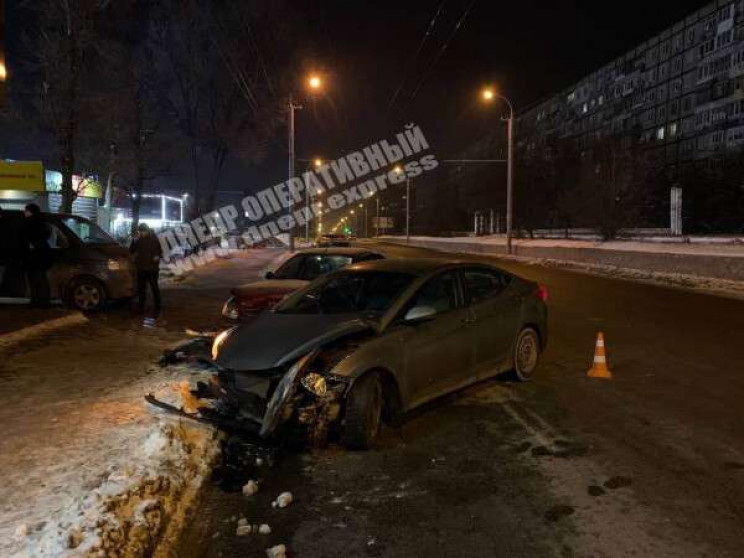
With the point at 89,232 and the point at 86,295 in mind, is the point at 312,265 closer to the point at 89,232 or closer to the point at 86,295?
the point at 86,295

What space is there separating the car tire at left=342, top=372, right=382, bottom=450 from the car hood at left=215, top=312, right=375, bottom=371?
1.47ft

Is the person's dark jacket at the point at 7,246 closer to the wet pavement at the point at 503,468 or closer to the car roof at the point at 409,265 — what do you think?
the wet pavement at the point at 503,468

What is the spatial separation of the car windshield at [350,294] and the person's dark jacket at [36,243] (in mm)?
6142

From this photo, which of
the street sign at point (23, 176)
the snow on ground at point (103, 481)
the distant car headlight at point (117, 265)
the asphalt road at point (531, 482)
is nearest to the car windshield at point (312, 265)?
the distant car headlight at point (117, 265)

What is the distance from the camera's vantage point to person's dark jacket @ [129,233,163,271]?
1169 cm

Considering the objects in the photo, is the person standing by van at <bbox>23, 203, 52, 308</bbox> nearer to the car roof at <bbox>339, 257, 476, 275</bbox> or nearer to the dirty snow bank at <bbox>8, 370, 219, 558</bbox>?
the car roof at <bbox>339, 257, 476, 275</bbox>

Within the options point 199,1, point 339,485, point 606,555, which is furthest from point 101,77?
point 606,555

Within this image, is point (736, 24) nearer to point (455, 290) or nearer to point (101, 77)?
point (101, 77)

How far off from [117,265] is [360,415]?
8.78 meters

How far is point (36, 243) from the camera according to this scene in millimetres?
10922

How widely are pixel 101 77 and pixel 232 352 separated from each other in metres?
19.7

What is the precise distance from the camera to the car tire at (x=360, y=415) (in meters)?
5.15

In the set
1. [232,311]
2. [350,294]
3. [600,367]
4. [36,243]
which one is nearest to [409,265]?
[350,294]

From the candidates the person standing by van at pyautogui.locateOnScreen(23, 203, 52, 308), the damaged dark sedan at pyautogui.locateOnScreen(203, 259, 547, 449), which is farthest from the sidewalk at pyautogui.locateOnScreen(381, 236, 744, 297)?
the person standing by van at pyautogui.locateOnScreen(23, 203, 52, 308)
